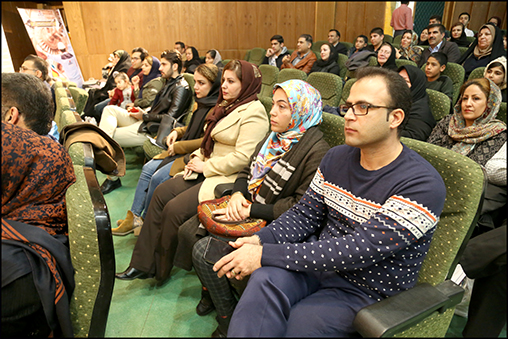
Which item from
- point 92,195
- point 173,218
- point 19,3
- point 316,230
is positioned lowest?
point 173,218

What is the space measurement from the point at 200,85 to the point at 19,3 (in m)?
5.75

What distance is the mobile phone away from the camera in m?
1.03

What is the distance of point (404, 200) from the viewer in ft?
3.06

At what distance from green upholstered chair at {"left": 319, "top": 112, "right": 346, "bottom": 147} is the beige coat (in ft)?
1.31

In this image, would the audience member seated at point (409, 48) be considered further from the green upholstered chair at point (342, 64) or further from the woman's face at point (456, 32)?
the green upholstered chair at point (342, 64)

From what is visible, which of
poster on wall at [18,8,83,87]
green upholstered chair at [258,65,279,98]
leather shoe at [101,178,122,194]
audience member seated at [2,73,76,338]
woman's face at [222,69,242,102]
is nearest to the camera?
audience member seated at [2,73,76,338]

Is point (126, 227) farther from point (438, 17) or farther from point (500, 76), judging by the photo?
point (438, 17)

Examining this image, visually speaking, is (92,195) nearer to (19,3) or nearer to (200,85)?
(200,85)

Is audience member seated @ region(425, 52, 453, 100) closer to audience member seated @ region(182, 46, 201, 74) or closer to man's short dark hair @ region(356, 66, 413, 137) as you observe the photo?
man's short dark hair @ region(356, 66, 413, 137)

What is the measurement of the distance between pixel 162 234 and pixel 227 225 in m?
0.49

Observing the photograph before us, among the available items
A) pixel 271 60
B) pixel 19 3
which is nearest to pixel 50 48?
pixel 19 3

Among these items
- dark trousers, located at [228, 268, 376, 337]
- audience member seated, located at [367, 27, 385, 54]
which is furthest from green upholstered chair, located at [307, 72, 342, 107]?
dark trousers, located at [228, 268, 376, 337]

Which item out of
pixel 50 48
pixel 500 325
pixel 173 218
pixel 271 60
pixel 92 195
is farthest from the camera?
pixel 271 60

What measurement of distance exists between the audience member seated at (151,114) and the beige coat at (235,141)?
97cm
